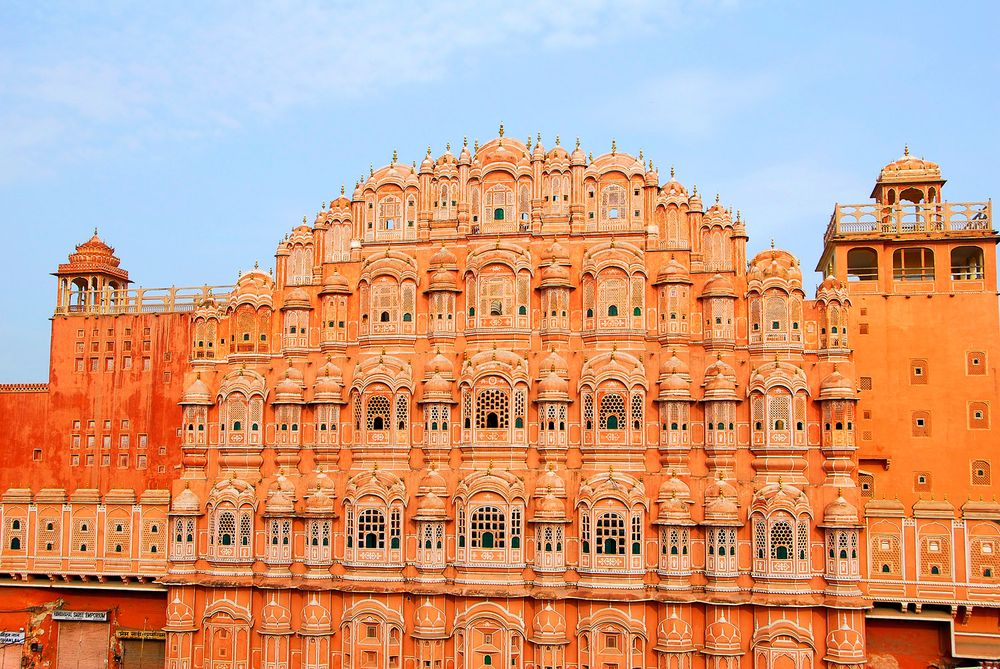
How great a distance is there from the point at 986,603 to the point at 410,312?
2171cm

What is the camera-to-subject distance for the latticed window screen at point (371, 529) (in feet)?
108

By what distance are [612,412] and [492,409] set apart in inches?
162

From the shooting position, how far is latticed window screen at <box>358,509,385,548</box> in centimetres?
3297

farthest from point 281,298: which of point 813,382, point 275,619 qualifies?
point 813,382

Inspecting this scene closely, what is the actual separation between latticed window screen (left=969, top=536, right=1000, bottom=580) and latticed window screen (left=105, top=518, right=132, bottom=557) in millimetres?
30199

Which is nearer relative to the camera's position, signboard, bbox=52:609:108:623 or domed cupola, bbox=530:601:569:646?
domed cupola, bbox=530:601:569:646

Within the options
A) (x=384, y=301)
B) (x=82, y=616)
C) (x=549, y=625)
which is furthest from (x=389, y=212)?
(x=82, y=616)

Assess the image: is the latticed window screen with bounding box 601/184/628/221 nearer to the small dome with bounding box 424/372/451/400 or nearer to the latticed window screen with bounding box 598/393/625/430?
the latticed window screen with bounding box 598/393/625/430

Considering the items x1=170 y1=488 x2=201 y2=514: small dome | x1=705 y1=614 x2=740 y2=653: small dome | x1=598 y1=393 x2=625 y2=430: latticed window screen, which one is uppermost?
x1=598 y1=393 x2=625 y2=430: latticed window screen

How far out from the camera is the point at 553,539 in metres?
31.7

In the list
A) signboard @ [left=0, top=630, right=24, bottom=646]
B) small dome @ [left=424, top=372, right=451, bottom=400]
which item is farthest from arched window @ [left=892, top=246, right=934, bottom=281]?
signboard @ [left=0, top=630, right=24, bottom=646]

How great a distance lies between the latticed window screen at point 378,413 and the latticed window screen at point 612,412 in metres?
7.54

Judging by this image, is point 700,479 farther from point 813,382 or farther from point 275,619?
point 275,619

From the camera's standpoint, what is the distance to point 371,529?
33.1m
